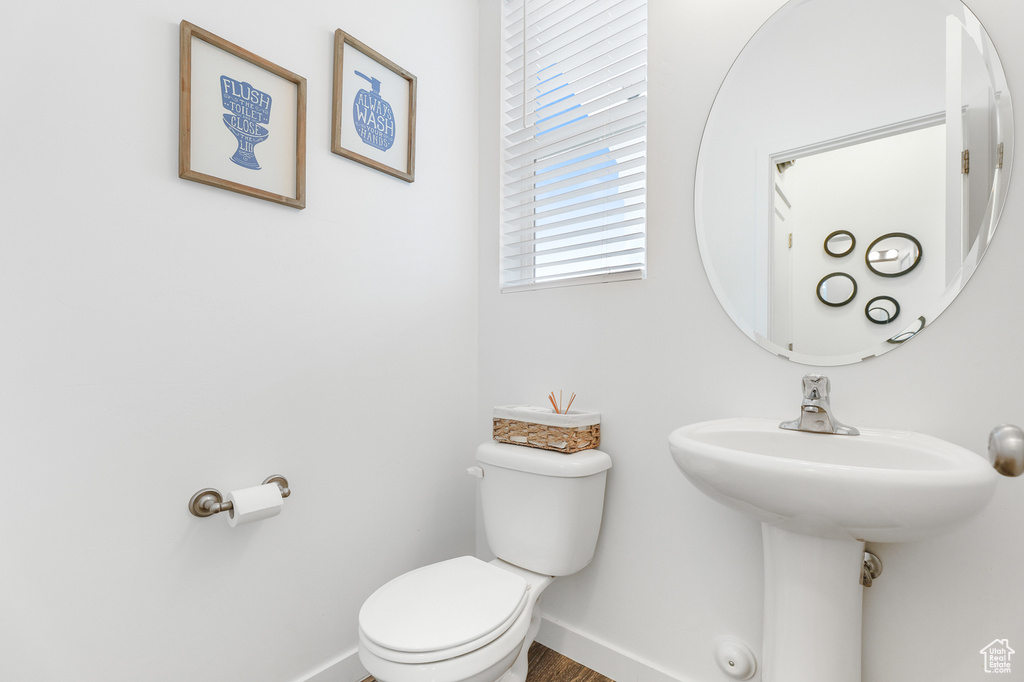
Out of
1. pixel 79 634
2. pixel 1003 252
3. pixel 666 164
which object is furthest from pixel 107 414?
pixel 1003 252

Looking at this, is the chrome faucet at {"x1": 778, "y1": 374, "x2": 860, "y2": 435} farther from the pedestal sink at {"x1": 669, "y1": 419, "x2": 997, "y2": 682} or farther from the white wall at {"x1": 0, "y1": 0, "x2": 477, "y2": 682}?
the white wall at {"x1": 0, "y1": 0, "x2": 477, "y2": 682}

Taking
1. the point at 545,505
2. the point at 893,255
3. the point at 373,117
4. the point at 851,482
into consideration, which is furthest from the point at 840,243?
the point at 373,117

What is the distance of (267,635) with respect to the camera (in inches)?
50.1

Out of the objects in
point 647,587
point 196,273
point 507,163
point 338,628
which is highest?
point 507,163

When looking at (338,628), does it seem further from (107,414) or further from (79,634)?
(107,414)

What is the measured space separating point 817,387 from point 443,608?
0.97m

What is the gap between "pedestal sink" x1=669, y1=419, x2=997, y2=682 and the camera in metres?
0.75

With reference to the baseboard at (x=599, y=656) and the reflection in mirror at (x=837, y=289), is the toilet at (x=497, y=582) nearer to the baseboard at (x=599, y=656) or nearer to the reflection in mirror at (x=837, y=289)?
the baseboard at (x=599, y=656)

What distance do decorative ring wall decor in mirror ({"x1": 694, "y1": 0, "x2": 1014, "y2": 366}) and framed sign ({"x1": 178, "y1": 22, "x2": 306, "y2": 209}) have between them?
3.64ft

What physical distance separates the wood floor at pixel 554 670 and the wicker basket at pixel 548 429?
0.70m

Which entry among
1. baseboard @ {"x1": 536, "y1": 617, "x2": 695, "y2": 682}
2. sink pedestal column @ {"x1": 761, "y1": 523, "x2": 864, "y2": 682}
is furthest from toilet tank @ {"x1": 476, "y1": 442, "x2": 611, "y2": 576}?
sink pedestal column @ {"x1": 761, "y1": 523, "x2": 864, "y2": 682}

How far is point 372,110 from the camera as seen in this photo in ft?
4.97

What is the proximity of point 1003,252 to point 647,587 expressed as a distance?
3.78 ft

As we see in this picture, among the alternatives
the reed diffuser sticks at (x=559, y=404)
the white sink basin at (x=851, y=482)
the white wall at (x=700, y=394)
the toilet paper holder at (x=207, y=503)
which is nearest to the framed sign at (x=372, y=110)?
the white wall at (x=700, y=394)
